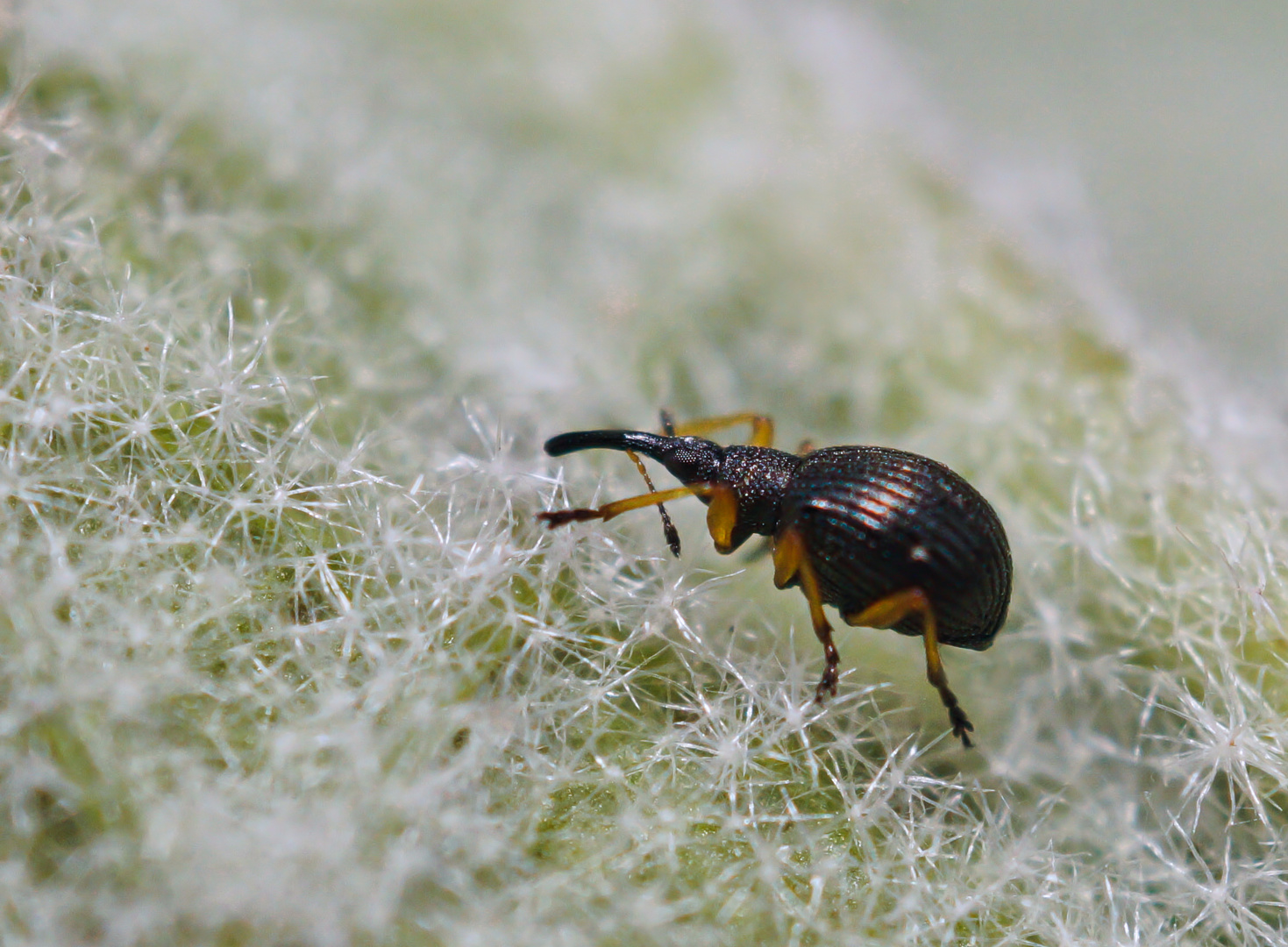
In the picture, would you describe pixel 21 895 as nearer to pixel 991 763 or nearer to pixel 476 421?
pixel 476 421

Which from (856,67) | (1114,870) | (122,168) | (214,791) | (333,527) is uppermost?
(856,67)

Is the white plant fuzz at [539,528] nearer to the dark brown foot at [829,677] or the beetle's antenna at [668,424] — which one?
the dark brown foot at [829,677]

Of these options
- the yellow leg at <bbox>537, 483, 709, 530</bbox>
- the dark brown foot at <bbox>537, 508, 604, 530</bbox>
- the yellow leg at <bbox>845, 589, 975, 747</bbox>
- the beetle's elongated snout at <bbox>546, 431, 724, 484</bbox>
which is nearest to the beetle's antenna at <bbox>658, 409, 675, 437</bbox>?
the beetle's elongated snout at <bbox>546, 431, 724, 484</bbox>

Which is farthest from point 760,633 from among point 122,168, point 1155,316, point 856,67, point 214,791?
point 856,67

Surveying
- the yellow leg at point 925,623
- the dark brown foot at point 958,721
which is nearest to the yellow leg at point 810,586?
the yellow leg at point 925,623

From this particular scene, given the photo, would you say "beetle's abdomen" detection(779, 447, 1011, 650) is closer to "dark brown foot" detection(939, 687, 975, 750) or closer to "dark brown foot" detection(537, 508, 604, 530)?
"dark brown foot" detection(939, 687, 975, 750)

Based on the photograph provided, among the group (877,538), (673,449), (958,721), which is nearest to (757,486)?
(673,449)

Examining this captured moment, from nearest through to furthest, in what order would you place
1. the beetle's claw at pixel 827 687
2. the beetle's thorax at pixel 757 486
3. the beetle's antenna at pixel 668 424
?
the beetle's claw at pixel 827 687
the beetle's thorax at pixel 757 486
the beetle's antenna at pixel 668 424
